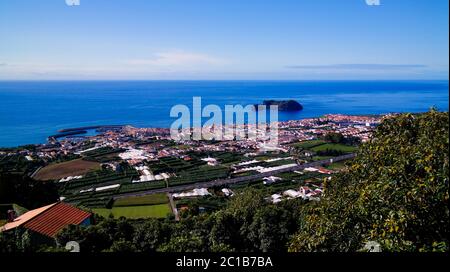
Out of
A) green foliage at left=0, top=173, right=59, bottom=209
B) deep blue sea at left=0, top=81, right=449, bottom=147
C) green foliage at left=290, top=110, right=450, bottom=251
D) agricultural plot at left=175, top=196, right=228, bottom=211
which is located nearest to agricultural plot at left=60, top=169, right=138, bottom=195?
deep blue sea at left=0, top=81, right=449, bottom=147

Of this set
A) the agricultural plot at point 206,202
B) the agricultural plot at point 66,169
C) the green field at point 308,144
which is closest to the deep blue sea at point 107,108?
the agricultural plot at point 66,169

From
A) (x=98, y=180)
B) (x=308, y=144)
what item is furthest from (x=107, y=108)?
(x=308, y=144)

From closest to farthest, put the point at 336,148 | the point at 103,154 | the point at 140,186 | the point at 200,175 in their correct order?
1. the point at 140,186
2. the point at 200,175
3. the point at 103,154
4. the point at 336,148

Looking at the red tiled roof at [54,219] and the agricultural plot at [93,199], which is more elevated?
the red tiled roof at [54,219]

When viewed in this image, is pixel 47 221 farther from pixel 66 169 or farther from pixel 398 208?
pixel 66 169

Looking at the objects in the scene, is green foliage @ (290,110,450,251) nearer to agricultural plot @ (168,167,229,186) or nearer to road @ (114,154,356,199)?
road @ (114,154,356,199)

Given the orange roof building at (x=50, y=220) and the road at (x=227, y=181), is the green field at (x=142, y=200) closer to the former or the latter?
the road at (x=227, y=181)
